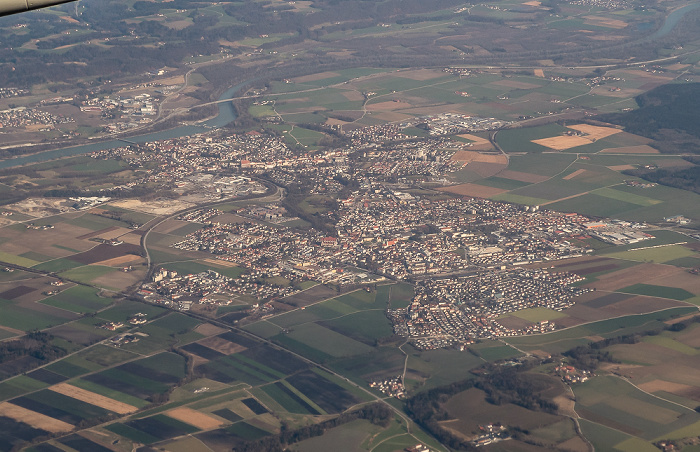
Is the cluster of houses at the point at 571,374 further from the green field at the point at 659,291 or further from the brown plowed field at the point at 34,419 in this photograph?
the brown plowed field at the point at 34,419

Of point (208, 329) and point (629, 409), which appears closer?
point (629, 409)

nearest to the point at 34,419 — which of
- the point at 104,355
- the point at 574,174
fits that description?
the point at 104,355

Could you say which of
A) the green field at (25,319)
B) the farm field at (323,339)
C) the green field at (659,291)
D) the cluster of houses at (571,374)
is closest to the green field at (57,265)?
the farm field at (323,339)

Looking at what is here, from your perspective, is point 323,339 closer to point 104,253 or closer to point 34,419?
point 34,419

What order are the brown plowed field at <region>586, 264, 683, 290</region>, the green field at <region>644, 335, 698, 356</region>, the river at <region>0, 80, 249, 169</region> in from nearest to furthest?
the green field at <region>644, 335, 698, 356</region> < the brown plowed field at <region>586, 264, 683, 290</region> < the river at <region>0, 80, 249, 169</region>

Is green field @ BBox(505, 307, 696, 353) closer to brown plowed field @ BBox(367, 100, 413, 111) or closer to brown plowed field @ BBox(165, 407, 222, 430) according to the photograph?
brown plowed field @ BBox(165, 407, 222, 430)

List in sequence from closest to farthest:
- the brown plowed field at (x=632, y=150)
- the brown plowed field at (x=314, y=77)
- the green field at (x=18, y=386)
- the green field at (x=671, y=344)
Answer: the green field at (x=18, y=386), the green field at (x=671, y=344), the brown plowed field at (x=632, y=150), the brown plowed field at (x=314, y=77)

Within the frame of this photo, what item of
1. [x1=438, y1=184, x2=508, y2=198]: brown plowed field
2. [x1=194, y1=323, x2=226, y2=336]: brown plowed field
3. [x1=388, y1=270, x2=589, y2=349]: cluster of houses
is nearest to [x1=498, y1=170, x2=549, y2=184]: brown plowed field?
[x1=438, y1=184, x2=508, y2=198]: brown plowed field

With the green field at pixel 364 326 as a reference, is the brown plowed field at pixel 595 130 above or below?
below

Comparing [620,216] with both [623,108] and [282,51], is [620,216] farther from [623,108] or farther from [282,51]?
[282,51]
